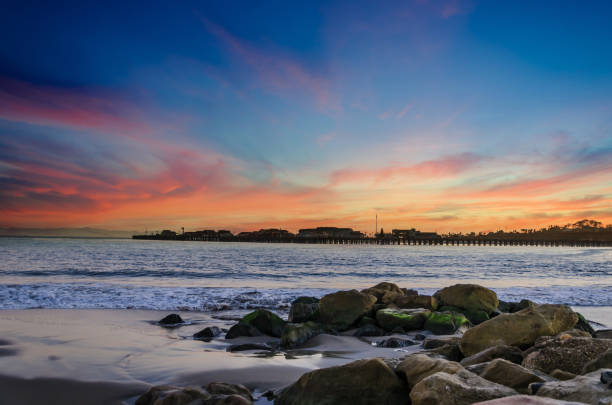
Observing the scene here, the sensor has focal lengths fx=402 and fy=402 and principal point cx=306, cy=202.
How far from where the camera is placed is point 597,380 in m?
3.13

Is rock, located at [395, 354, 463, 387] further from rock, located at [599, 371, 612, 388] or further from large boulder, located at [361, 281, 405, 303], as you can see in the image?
large boulder, located at [361, 281, 405, 303]

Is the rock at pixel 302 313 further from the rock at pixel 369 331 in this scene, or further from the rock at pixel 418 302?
the rock at pixel 418 302

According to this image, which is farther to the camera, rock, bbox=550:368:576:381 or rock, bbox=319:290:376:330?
rock, bbox=319:290:376:330

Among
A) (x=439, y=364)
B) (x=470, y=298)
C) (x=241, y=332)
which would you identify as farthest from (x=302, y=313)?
(x=439, y=364)

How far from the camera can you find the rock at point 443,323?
884 centimetres

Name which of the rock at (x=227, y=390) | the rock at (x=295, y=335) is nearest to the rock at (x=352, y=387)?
the rock at (x=227, y=390)

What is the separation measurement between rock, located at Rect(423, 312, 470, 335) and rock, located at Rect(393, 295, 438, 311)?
3.67 feet

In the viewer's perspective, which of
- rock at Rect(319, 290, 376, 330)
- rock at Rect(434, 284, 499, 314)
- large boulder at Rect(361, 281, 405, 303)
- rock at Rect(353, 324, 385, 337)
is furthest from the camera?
large boulder at Rect(361, 281, 405, 303)

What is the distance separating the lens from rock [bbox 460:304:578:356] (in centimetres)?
584

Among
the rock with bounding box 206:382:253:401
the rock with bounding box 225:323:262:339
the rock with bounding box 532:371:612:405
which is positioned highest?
the rock with bounding box 532:371:612:405

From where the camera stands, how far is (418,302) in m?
10.6

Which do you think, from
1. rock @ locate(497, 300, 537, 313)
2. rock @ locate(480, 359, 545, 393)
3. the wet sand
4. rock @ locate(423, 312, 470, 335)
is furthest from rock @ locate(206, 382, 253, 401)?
rock @ locate(497, 300, 537, 313)

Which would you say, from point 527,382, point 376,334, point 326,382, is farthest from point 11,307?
point 527,382

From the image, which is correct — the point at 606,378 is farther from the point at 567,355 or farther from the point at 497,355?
the point at 497,355
